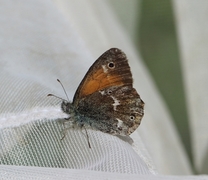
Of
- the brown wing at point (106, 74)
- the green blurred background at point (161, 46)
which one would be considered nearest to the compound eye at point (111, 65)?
the brown wing at point (106, 74)

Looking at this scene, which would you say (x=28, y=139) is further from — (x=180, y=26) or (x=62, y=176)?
(x=180, y=26)

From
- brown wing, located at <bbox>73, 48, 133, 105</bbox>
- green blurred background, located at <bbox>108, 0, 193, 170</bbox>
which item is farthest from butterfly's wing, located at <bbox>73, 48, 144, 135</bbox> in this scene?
green blurred background, located at <bbox>108, 0, 193, 170</bbox>

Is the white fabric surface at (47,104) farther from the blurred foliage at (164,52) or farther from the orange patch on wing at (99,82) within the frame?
the blurred foliage at (164,52)

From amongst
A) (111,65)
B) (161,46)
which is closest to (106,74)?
(111,65)

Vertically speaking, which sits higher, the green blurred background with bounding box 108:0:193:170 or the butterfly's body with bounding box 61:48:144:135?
the butterfly's body with bounding box 61:48:144:135

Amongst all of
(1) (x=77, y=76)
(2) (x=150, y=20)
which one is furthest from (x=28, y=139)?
(2) (x=150, y=20)

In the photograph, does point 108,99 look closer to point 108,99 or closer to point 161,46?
point 108,99

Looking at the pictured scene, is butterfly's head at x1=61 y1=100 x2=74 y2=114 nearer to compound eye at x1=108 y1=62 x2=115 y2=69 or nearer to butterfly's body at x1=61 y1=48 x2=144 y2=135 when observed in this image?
butterfly's body at x1=61 y1=48 x2=144 y2=135
